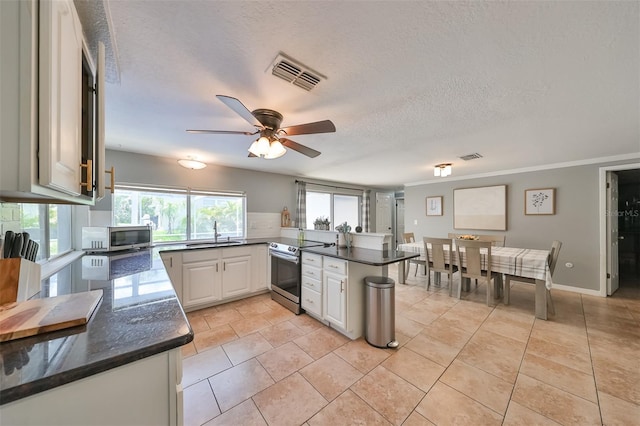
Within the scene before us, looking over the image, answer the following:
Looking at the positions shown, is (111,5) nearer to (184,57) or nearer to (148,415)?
(184,57)

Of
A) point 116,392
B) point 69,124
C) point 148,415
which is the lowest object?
point 148,415

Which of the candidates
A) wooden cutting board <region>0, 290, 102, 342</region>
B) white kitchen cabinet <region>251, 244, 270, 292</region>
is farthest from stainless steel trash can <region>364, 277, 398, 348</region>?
wooden cutting board <region>0, 290, 102, 342</region>

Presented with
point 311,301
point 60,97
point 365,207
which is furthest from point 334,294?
point 365,207

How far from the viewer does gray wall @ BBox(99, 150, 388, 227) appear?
3.25 m

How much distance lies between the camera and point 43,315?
854mm

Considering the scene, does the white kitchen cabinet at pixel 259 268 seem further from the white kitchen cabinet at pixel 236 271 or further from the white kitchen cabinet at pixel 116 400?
the white kitchen cabinet at pixel 116 400

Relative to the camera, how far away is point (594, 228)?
3.62 meters

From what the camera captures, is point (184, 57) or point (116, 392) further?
point (184, 57)

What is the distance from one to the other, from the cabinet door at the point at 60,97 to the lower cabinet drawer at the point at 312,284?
219cm

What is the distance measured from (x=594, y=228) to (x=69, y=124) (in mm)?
5955

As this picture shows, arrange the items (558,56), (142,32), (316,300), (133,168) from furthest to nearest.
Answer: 1. (133,168)
2. (316,300)
3. (558,56)
4. (142,32)

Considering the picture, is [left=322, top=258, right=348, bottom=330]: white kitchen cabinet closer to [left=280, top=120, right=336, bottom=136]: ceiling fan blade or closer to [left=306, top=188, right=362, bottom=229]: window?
[left=280, top=120, right=336, bottom=136]: ceiling fan blade

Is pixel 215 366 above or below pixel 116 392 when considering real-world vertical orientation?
below

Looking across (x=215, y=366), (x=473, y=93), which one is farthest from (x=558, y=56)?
(x=215, y=366)
